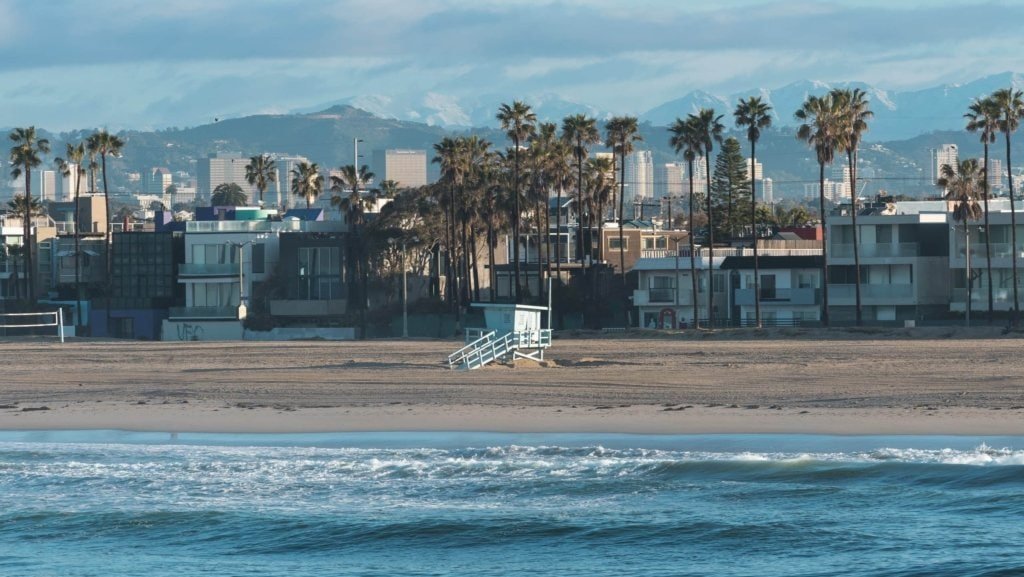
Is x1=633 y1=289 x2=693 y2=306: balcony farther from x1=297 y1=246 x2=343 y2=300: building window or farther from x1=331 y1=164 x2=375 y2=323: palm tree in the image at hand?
x1=297 y1=246 x2=343 y2=300: building window

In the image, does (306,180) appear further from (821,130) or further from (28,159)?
(821,130)

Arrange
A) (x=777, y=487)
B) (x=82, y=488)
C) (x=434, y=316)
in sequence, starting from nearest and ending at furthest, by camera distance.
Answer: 1. (x=777, y=487)
2. (x=82, y=488)
3. (x=434, y=316)

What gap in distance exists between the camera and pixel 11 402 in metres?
37.5

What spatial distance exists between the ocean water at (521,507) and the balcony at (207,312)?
44057 millimetres

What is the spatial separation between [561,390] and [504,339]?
637 centimetres

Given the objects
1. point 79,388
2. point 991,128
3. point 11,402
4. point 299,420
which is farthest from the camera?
point 991,128

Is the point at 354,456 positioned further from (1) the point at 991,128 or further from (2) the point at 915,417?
(1) the point at 991,128

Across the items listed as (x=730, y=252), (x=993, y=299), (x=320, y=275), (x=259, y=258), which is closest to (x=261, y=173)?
(x=259, y=258)

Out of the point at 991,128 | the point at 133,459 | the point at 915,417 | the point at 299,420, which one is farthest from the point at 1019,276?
the point at 133,459

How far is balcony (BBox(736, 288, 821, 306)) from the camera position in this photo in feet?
221

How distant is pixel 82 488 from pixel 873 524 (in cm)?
1372

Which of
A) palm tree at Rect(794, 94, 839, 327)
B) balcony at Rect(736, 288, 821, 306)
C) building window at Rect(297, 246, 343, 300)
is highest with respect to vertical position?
palm tree at Rect(794, 94, 839, 327)

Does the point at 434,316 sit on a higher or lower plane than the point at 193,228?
lower

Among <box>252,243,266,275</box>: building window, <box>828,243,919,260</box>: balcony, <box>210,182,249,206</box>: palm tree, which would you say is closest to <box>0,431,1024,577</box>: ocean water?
<box>828,243,919,260</box>: balcony
